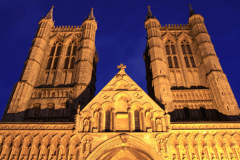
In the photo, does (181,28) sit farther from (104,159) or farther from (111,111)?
(104,159)

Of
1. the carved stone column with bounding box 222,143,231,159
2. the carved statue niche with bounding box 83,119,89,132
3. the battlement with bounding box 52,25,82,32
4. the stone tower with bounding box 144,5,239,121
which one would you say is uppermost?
the battlement with bounding box 52,25,82,32

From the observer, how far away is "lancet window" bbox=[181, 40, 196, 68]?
2740 centimetres

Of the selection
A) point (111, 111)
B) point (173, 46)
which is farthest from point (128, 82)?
point (173, 46)

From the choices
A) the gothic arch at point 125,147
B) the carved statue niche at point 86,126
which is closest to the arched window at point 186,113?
the gothic arch at point 125,147

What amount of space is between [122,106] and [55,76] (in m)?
11.2

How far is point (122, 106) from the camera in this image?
1722 cm

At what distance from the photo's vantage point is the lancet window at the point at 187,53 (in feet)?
89.9

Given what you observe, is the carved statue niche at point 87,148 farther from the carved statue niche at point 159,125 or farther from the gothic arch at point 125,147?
the carved statue niche at point 159,125

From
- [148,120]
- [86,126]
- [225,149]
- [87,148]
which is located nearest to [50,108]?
[86,126]

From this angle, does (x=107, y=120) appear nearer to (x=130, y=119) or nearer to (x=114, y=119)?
(x=114, y=119)

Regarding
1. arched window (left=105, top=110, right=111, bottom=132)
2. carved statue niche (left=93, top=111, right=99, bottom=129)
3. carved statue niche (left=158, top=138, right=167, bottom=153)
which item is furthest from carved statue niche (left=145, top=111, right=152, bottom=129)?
carved statue niche (left=93, top=111, right=99, bottom=129)

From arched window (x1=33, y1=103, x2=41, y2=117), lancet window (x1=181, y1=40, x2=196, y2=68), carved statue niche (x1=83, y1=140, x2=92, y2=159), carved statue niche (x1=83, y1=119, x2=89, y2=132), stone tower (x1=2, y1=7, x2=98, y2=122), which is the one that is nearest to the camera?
carved statue niche (x1=83, y1=140, x2=92, y2=159)

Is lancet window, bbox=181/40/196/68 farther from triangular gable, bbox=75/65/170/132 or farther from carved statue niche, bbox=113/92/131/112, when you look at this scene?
carved statue niche, bbox=113/92/131/112

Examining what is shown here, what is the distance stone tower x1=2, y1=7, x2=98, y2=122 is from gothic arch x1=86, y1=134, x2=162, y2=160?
682 cm
